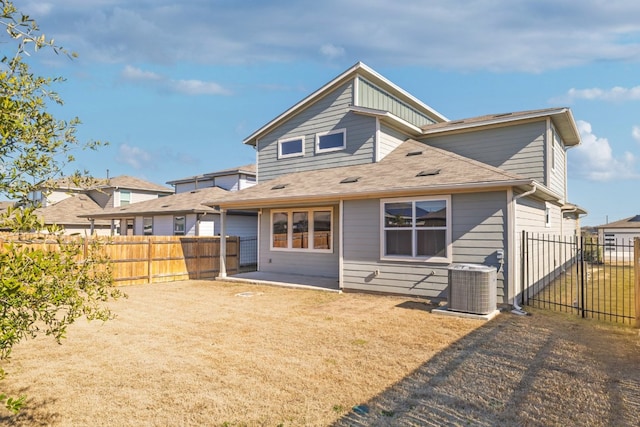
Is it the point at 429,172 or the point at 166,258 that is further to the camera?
the point at 166,258

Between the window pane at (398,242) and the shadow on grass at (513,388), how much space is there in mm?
3864

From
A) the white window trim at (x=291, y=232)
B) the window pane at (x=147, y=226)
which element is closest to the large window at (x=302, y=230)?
the white window trim at (x=291, y=232)

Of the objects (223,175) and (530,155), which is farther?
(223,175)

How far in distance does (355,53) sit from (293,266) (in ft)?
29.4

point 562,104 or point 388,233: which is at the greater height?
point 562,104

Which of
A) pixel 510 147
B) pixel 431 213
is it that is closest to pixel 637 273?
pixel 431 213

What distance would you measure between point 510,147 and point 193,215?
1546 centimetres

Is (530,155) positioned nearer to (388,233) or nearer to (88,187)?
(388,233)

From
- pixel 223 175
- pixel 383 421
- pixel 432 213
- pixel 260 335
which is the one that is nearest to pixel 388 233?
pixel 432 213

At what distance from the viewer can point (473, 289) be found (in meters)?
7.78

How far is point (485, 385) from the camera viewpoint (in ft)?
14.4

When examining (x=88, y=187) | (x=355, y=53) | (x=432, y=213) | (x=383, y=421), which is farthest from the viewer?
(x=355, y=53)

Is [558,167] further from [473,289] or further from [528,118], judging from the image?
[473,289]

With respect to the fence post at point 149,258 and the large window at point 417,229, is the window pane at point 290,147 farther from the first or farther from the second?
the fence post at point 149,258
